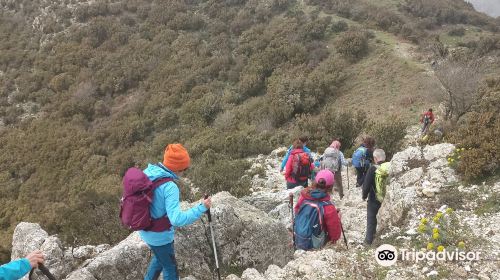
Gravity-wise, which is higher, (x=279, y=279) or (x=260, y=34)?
(x=279, y=279)

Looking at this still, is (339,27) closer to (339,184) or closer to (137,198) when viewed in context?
(339,184)

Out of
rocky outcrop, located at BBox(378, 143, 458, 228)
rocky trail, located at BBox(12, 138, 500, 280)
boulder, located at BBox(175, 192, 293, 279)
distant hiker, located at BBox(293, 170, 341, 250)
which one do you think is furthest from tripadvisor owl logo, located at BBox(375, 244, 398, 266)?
boulder, located at BBox(175, 192, 293, 279)

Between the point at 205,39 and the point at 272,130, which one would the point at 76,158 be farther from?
the point at 205,39

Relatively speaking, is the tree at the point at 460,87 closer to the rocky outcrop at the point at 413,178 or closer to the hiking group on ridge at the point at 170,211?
the rocky outcrop at the point at 413,178

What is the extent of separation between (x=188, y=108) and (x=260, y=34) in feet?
31.1

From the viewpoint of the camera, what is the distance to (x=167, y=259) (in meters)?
4.41

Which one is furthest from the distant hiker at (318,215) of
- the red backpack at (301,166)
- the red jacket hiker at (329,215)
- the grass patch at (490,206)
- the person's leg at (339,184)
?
the person's leg at (339,184)

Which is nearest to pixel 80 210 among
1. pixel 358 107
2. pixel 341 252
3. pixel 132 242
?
pixel 132 242

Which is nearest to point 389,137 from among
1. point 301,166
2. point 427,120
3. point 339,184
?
point 427,120

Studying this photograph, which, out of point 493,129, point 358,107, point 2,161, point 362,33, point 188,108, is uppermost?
point 493,129

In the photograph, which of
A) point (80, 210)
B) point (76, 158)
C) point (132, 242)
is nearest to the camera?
point (132, 242)

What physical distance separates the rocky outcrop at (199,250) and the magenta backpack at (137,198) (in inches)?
59.6

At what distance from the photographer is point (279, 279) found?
16.2 feet

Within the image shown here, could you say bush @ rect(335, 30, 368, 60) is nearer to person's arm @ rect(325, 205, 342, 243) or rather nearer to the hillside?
the hillside
